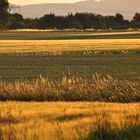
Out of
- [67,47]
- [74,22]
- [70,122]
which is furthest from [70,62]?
[74,22]

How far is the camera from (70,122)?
1114 centimetres

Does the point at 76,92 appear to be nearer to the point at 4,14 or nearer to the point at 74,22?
the point at 4,14

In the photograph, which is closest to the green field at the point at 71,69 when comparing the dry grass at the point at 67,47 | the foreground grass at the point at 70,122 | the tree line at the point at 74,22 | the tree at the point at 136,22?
the foreground grass at the point at 70,122

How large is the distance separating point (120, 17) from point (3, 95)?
514ft

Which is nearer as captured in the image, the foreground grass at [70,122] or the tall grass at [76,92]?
the foreground grass at [70,122]

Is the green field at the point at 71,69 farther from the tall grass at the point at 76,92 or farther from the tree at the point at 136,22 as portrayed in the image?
the tree at the point at 136,22

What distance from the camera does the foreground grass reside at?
9.69m

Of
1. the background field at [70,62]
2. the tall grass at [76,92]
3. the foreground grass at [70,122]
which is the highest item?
the foreground grass at [70,122]

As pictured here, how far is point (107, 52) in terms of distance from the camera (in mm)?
52531

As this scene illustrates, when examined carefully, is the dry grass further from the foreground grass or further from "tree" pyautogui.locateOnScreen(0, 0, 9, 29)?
"tree" pyautogui.locateOnScreen(0, 0, 9, 29)

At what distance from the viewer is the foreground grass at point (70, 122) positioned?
31.8 feet

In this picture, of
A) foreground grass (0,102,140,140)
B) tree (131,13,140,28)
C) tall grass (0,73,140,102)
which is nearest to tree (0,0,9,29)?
tree (131,13,140,28)

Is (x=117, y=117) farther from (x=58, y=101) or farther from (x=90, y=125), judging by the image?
(x=58, y=101)

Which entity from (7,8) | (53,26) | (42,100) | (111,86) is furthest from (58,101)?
(53,26)
